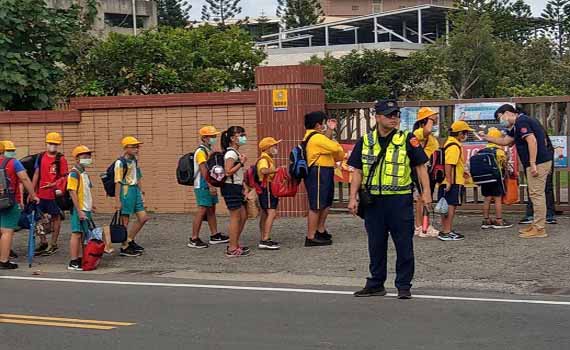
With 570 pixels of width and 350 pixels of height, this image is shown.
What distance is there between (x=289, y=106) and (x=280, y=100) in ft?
0.62

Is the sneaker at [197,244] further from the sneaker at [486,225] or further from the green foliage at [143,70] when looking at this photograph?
the green foliage at [143,70]

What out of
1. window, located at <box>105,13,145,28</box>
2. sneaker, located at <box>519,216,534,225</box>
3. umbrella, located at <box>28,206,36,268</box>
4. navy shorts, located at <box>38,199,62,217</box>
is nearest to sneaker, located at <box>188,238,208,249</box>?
navy shorts, located at <box>38,199,62,217</box>

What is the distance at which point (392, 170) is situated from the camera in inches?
364

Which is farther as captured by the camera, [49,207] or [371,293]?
[49,207]

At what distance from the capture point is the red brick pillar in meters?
15.8

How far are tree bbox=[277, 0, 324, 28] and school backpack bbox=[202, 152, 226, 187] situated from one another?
6696 centimetres

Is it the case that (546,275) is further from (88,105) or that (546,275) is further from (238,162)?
(88,105)

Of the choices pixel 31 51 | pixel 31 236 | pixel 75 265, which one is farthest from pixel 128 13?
pixel 75 265

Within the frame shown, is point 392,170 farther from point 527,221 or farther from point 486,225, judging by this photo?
point 527,221

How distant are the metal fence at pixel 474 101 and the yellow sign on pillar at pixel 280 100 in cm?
87

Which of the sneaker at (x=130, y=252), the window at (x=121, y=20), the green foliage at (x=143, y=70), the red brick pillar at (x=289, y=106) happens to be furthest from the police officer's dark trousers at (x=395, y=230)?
the window at (x=121, y=20)

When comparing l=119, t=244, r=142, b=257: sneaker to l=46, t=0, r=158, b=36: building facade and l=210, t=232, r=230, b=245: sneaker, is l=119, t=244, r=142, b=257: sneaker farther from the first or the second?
l=46, t=0, r=158, b=36: building facade

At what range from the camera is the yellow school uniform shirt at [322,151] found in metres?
12.7

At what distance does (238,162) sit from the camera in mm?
12516
